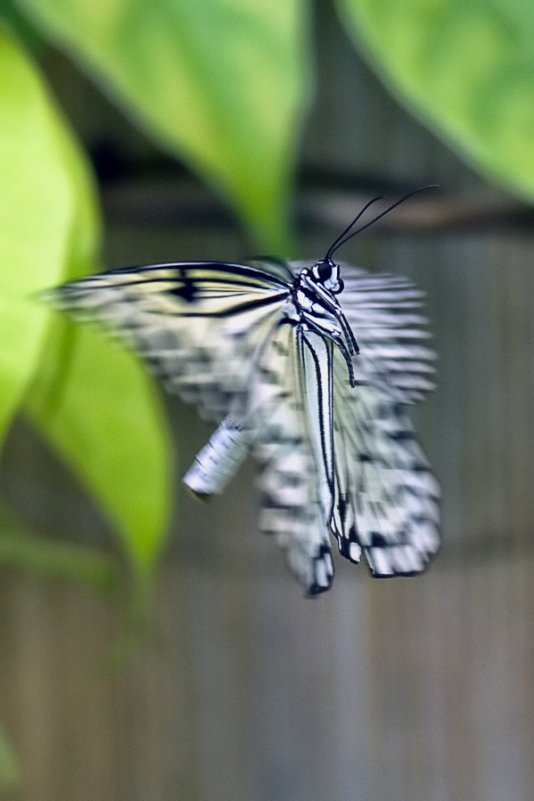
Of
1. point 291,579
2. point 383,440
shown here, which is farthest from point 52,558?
point 383,440

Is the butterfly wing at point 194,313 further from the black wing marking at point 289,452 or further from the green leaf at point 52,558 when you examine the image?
the green leaf at point 52,558

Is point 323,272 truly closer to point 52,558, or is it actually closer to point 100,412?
point 100,412

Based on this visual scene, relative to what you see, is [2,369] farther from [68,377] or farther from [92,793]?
[92,793]

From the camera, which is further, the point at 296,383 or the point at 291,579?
the point at 291,579

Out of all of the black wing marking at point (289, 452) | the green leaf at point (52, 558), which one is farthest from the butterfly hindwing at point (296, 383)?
the green leaf at point (52, 558)

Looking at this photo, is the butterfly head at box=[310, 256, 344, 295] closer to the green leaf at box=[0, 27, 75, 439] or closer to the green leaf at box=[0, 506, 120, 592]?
the green leaf at box=[0, 27, 75, 439]
